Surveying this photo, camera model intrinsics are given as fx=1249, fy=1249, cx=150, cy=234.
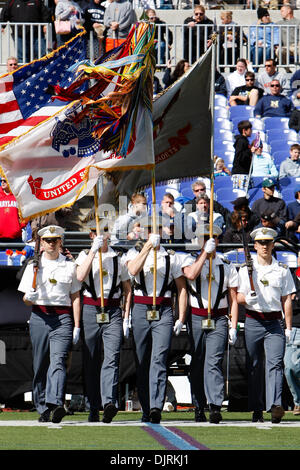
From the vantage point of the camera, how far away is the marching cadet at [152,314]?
40.8 ft

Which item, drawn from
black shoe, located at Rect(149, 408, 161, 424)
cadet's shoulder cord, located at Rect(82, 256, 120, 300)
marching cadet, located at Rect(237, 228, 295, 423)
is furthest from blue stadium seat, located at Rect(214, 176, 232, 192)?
black shoe, located at Rect(149, 408, 161, 424)

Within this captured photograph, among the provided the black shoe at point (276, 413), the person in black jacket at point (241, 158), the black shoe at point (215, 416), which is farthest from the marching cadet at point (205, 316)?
the person in black jacket at point (241, 158)

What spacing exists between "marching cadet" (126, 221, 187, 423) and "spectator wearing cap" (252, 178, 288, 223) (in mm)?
4115

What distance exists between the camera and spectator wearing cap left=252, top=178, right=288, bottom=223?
656 inches

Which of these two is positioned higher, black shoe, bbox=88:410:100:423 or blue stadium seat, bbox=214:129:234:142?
blue stadium seat, bbox=214:129:234:142

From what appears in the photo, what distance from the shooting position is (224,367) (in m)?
14.3

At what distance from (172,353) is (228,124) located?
7.48 m

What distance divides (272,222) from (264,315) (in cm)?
267

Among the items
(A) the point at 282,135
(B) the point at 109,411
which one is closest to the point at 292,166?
(A) the point at 282,135

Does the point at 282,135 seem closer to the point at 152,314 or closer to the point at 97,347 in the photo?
the point at 152,314

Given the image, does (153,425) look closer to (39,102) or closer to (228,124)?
(39,102)

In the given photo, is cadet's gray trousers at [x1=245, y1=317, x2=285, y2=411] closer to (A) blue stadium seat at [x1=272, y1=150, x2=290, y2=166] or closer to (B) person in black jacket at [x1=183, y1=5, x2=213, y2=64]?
(A) blue stadium seat at [x1=272, y1=150, x2=290, y2=166]

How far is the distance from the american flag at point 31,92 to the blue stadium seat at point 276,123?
811 cm

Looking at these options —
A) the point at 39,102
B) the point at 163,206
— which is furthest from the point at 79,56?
the point at 163,206
